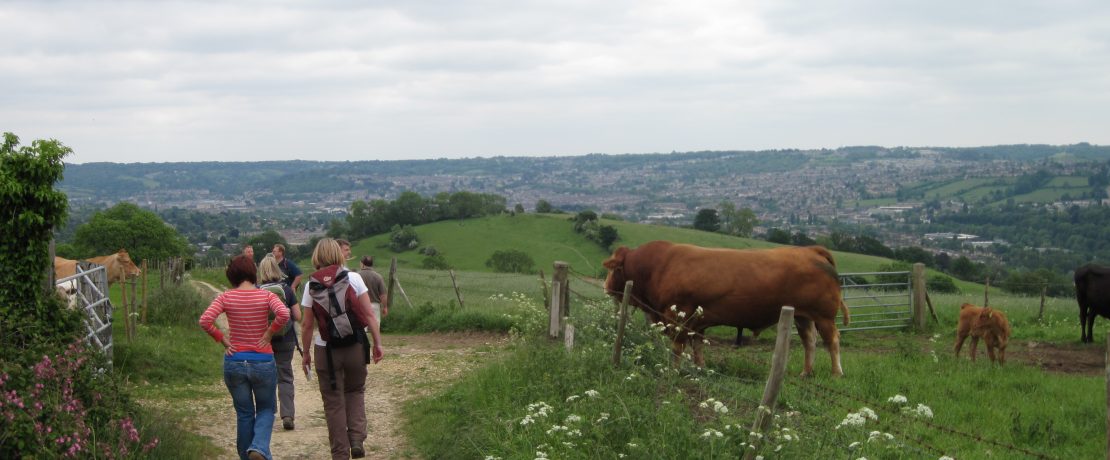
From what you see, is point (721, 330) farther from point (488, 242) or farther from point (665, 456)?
point (488, 242)

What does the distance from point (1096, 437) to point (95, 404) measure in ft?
29.5

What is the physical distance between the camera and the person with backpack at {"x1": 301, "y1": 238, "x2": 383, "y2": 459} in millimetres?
7562

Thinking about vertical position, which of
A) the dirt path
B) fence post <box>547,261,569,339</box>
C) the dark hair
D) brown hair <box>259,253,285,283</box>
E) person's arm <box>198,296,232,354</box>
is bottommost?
the dirt path

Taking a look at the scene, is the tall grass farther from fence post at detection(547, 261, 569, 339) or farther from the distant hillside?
the distant hillside

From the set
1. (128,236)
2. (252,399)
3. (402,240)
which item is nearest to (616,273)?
(252,399)

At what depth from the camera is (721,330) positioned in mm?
17547

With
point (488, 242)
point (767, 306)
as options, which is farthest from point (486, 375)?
point (488, 242)

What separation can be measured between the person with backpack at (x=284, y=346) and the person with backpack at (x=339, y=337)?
1.28m

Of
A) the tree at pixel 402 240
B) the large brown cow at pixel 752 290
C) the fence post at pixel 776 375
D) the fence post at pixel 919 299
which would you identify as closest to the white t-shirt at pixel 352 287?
the fence post at pixel 776 375

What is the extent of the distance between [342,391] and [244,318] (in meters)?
1.05

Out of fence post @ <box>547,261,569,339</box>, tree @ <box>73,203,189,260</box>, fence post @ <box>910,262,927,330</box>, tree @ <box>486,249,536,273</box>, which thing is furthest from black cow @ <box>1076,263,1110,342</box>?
tree @ <box>486,249,536,273</box>

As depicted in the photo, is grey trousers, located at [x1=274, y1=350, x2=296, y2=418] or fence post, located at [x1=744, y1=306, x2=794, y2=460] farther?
grey trousers, located at [x1=274, y1=350, x2=296, y2=418]

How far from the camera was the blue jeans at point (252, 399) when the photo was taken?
7.46m

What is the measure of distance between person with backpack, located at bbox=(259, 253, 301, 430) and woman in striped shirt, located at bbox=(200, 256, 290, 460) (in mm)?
1475
